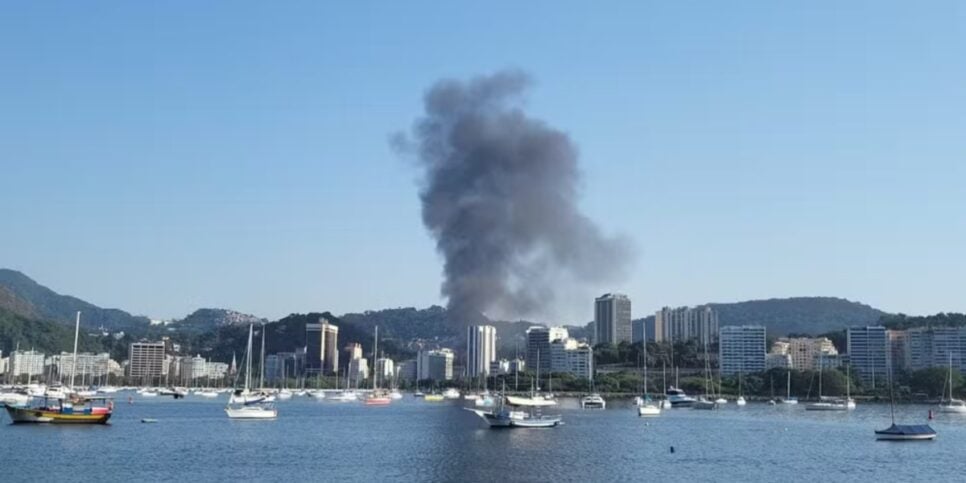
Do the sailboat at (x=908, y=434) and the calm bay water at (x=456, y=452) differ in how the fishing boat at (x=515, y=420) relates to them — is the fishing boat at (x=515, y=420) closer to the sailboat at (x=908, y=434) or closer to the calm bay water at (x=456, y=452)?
the calm bay water at (x=456, y=452)

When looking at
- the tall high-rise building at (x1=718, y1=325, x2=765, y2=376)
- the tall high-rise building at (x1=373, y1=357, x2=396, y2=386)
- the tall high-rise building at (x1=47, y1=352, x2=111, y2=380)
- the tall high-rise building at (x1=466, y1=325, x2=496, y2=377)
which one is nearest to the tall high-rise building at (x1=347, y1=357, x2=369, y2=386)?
the tall high-rise building at (x1=373, y1=357, x2=396, y2=386)

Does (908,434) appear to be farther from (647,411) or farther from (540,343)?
(540,343)

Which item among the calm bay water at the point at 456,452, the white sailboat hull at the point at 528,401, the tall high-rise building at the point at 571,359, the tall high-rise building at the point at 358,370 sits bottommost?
the calm bay water at the point at 456,452

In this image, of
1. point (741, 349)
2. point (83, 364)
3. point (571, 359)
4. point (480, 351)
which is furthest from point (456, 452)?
point (83, 364)

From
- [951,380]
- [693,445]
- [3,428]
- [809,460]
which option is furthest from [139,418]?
[951,380]

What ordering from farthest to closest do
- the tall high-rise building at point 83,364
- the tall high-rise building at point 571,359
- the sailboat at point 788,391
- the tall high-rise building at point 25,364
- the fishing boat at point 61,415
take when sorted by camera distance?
the tall high-rise building at point 571,359 < the tall high-rise building at point 25,364 < the tall high-rise building at point 83,364 < the sailboat at point 788,391 < the fishing boat at point 61,415

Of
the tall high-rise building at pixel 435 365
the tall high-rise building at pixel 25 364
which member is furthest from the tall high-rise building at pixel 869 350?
the tall high-rise building at pixel 25 364

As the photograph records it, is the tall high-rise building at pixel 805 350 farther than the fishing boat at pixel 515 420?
Yes
